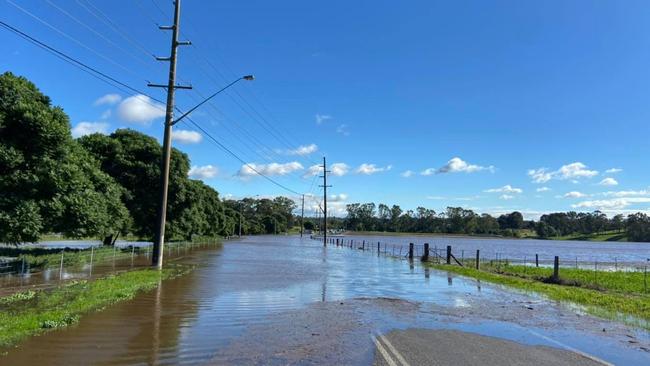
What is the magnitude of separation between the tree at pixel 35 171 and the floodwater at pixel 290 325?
4323 millimetres

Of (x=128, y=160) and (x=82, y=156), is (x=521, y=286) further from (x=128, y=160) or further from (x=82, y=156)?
(x=128, y=160)

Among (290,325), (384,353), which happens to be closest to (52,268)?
(290,325)

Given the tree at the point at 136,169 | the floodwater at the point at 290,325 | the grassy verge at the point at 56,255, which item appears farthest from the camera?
the tree at the point at 136,169

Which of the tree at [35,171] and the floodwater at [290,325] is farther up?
the tree at [35,171]

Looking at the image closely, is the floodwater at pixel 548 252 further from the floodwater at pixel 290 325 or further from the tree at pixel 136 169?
the floodwater at pixel 290 325

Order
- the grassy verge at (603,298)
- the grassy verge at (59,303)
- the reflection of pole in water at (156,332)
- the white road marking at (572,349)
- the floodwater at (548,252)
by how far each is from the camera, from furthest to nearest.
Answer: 1. the floodwater at (548,252)
2. the grassy verge at (603,298)
3. the grassy verge at (59,303)
4. the white road marking at (572,349)
5. the reflection of pole in water at (156,332)

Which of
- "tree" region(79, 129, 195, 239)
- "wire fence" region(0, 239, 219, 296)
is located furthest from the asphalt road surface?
"tree" region(79, 129, 195, 239)

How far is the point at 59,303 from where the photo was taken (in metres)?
12.5

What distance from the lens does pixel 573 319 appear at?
13.2 meters

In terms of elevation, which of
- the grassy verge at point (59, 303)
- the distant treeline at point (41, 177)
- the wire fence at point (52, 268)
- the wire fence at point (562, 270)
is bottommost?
the wire fence at point (562, 270)

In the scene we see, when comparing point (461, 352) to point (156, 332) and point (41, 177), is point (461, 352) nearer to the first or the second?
point (156, 332)

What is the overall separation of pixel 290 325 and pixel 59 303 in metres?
5.65

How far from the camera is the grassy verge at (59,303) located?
9.38 metres

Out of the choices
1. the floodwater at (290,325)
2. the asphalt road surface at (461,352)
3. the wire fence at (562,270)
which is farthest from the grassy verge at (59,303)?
the wire fence at (562,270)
